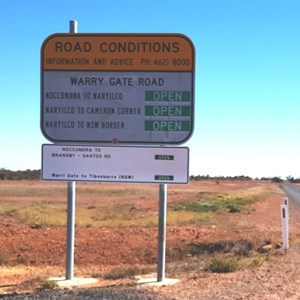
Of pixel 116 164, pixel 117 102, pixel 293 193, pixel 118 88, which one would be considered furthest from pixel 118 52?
pixel 293 193

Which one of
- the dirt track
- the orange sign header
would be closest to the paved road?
the dirt track

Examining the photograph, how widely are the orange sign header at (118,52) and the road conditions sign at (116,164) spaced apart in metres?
1.40

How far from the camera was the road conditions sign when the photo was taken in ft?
30.5

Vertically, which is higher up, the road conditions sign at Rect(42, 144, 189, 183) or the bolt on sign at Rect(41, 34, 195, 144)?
the bolt on sign at Rect(41, 34, 195, 144)

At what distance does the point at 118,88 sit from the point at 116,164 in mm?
1320

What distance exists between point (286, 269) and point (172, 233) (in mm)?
8570

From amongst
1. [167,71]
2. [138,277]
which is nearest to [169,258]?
[138,277]

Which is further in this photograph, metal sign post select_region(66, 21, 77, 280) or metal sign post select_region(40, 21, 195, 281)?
metal sign post select_region(66, 21, 77, 280)

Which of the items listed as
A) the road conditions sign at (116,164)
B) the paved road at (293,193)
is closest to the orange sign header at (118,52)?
the road conditions sign at (116,164)

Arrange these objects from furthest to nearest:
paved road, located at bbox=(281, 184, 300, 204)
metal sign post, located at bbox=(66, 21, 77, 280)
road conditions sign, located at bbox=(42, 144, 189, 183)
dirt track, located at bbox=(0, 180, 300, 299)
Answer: paved road, located at bbox=(281, 184, 300, 204)
metal sign post, located at bbox=(66, 21, 77, 280)
road conditions sign, located at bbox=(42, 144, 189, 183)
dirt track, located at bbox=(0, 180, 300, 299)

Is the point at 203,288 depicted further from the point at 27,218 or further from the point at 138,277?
the point at 27,218

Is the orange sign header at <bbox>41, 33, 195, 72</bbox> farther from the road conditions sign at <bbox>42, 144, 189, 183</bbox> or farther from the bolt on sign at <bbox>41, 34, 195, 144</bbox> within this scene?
the road conditions sign at <bbox>42, 144, 189, 183</bbox>

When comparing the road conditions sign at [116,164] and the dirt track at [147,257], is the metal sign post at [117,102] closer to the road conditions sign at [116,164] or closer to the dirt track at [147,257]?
the road conditions sign at [116,164]

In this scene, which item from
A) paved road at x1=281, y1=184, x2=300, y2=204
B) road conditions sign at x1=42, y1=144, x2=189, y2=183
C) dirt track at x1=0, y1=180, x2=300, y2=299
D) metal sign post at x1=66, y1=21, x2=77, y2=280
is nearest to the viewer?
dirt track at x1=0, y1=180, x2=300, y2=299
